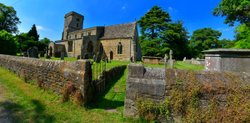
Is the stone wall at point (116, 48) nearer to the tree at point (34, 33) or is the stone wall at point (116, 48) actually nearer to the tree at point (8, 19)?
the tree at point (34, 33)

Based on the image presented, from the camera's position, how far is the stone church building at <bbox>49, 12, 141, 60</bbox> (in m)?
39.7

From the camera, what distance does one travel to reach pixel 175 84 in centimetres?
445

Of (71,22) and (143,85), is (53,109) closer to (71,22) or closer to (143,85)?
(143,85)

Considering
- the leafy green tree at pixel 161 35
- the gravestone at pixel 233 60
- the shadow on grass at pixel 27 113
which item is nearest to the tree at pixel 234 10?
the gravestone at pixel 233 60

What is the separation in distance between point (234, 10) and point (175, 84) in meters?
13.6

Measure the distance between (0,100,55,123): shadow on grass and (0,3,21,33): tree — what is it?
57.3 metres

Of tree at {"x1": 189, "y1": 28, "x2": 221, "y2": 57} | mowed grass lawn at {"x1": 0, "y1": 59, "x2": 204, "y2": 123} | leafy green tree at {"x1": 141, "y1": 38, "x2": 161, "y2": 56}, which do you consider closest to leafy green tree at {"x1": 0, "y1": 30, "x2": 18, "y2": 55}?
mowed grass lawn at {"x1": 0, "y1": 59, "x2": 204, "y2": 123}

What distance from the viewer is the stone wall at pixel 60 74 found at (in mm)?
5668

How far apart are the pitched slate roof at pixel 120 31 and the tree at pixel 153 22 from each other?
118 inches

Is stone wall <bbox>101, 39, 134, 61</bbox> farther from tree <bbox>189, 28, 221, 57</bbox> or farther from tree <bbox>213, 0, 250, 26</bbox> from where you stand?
tree <bbox>189, 28, 221, 57</bbox>

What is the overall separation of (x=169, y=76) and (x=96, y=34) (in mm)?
41936

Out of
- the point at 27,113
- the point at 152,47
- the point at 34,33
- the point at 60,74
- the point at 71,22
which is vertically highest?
the point at 71,22

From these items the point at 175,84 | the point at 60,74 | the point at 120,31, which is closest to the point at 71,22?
the point at 120,31

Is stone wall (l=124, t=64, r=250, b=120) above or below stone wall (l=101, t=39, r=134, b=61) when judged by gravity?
below
